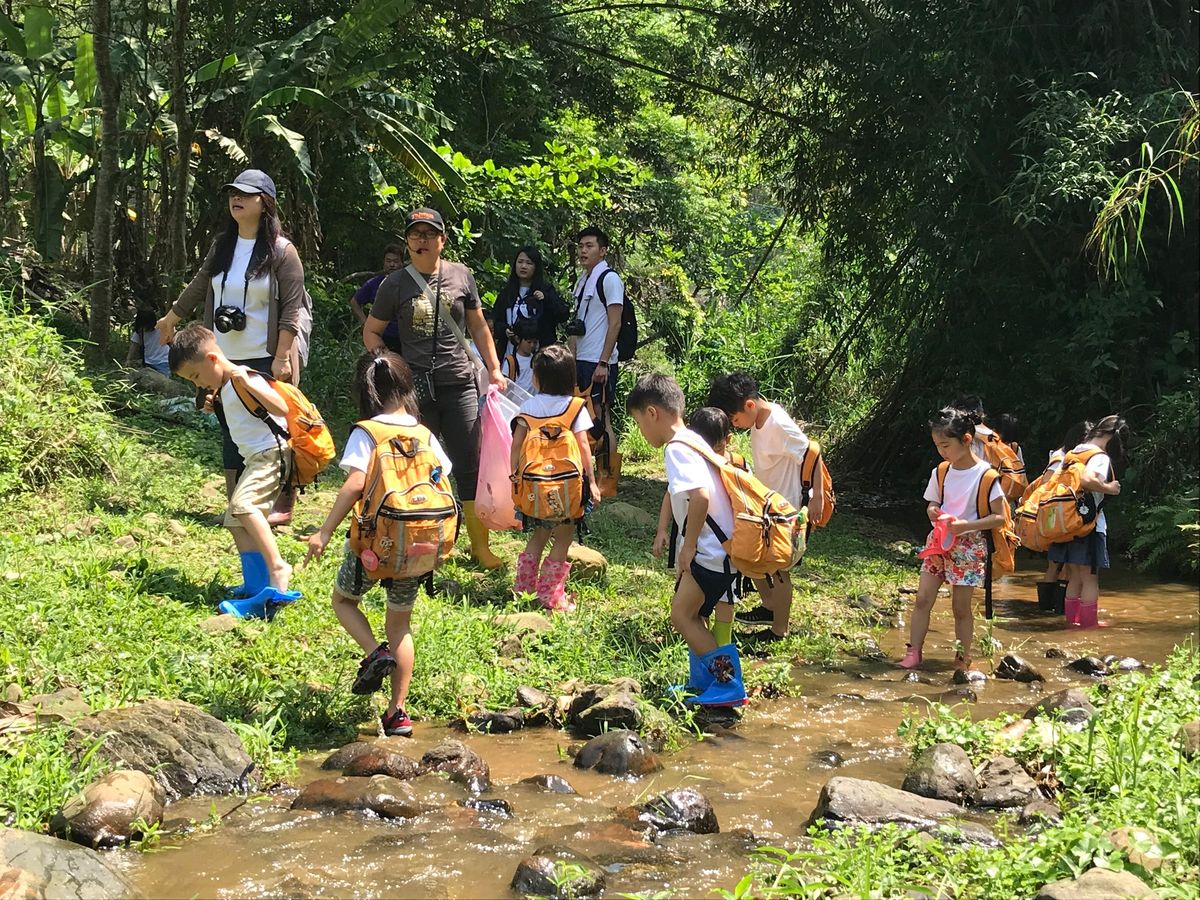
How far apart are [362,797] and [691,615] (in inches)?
77.1

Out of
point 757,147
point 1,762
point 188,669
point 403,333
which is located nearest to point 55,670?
point 188,669

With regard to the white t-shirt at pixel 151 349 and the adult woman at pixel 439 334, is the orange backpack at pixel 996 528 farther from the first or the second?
the white t-shirt at pixel 151 349

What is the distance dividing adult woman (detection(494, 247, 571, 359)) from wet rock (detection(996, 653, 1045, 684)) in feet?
13.2

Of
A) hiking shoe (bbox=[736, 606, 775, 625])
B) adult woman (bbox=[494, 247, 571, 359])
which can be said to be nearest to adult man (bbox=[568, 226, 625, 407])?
adult woman (bbox=[494, 247, 571, 359])

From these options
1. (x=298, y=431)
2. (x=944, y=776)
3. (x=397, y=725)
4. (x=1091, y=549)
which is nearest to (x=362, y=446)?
(x=397, y=725)

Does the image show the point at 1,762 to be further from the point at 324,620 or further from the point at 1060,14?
the point at 1060,14

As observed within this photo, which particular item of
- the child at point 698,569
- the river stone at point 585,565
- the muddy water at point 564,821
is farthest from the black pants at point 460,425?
the muddy water at point 564,821

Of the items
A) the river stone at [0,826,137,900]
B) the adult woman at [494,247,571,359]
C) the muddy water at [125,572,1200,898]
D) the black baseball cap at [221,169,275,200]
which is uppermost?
the black baseball cap at [221,169,275,200]

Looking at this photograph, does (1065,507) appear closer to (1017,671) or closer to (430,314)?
(1017,671)

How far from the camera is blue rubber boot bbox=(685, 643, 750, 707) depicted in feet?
18.9

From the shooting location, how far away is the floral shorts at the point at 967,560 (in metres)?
6.78

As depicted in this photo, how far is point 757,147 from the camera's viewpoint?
46.9ft

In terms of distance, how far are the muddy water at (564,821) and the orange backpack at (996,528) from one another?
672 millimetres

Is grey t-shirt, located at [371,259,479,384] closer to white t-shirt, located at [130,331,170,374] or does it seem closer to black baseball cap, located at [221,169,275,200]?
black baseball cap, located at [221,169,275,200]
